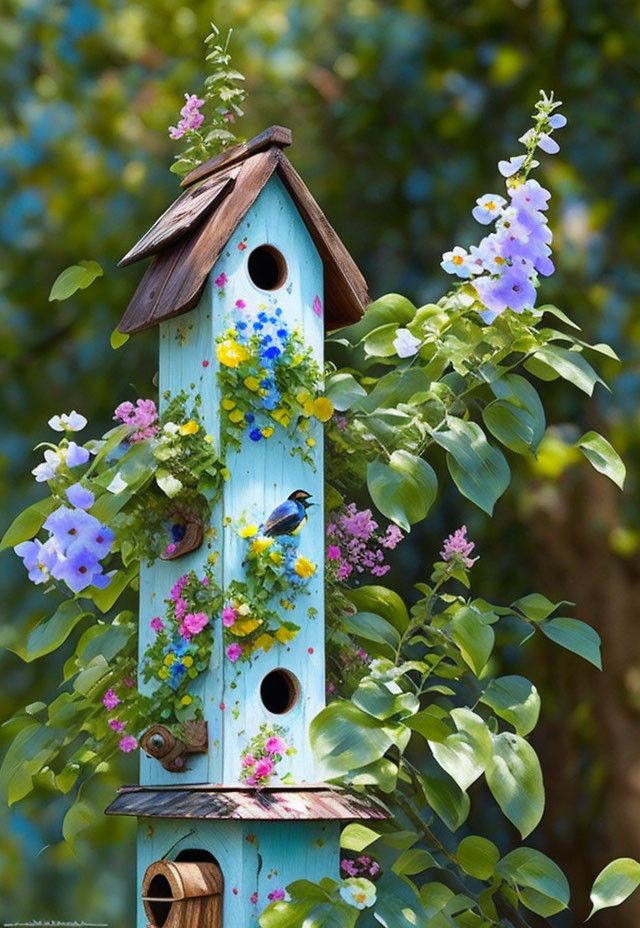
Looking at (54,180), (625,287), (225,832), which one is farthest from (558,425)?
(225,832)

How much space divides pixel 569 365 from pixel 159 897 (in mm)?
941

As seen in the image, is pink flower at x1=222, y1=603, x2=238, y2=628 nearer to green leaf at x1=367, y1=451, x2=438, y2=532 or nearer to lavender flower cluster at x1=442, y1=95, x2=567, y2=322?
green leaf at x1=367, y1=451, x2=438, y2=532

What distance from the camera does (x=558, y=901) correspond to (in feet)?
7.63

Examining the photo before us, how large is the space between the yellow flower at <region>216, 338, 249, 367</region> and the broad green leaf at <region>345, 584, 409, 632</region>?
43cm

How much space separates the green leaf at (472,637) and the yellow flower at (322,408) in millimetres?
347

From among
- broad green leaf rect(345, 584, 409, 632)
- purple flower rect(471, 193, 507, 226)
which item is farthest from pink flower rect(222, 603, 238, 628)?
purple flower rect(471, 193, 507, 226)

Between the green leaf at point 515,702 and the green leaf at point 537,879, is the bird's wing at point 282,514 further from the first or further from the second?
the green leaf at point 537,879

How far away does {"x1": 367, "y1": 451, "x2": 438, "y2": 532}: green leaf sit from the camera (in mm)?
2326

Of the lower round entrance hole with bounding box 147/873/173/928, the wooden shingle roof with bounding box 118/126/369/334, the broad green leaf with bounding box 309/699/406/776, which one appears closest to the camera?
the broad green leaf with bounding box 309/699/406/776

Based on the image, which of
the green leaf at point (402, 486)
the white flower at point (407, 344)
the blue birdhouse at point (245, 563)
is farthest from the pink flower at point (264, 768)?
the white flower at point (407, 344)

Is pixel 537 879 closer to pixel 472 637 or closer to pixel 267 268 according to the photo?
pixel 472 637

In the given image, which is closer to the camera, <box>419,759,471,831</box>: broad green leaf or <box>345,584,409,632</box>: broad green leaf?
<box>419,759,471,831</box>: broad green leaf

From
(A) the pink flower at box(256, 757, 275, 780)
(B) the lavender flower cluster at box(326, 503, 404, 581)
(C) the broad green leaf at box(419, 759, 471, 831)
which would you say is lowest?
(C) the broad green leaf at box(419, 759, 471, 831)

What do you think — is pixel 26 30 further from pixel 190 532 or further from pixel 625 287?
pixel 190 532
